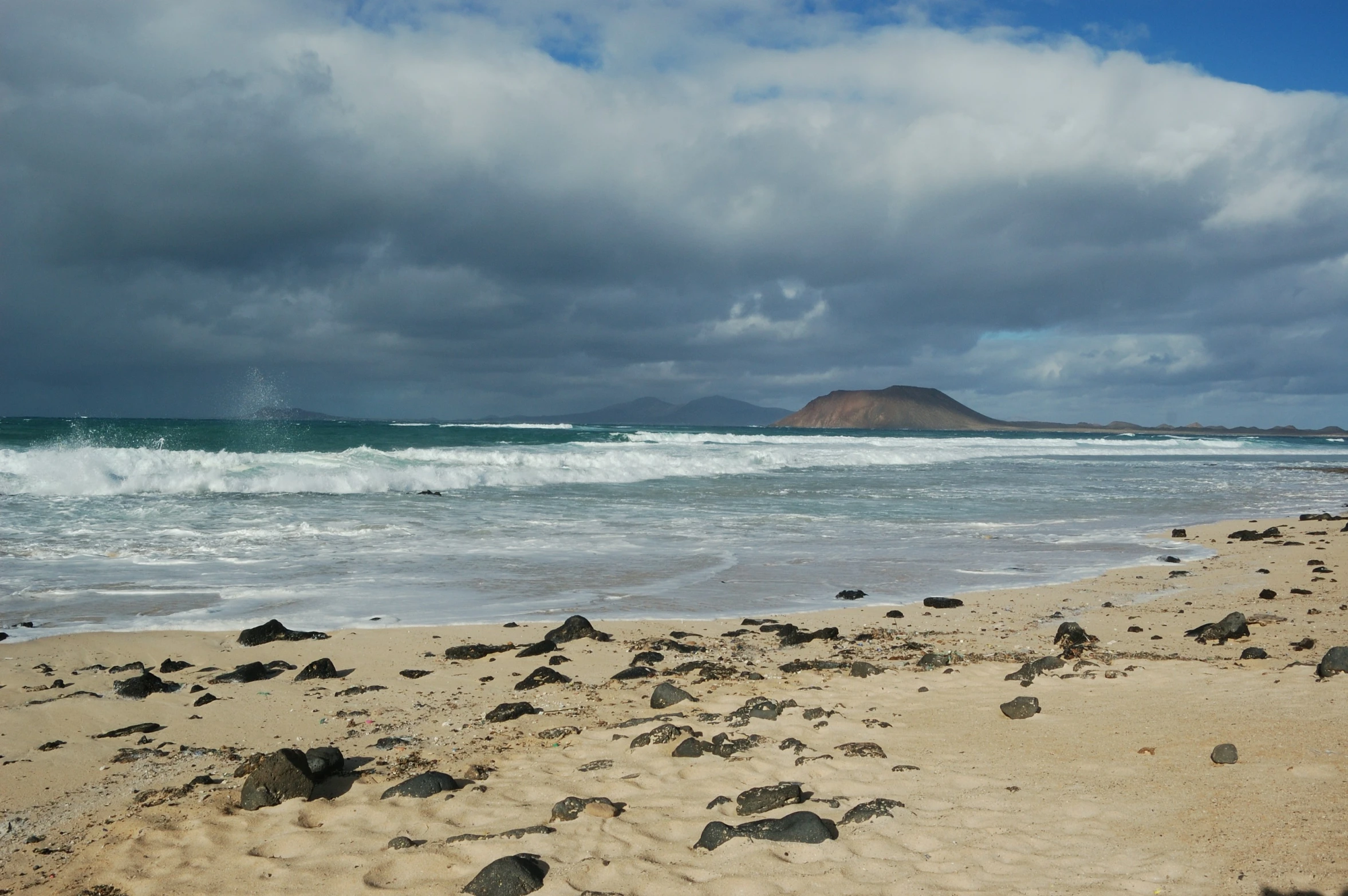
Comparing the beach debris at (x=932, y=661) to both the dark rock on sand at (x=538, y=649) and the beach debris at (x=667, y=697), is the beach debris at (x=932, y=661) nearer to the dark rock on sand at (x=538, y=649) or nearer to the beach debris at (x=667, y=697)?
the beach debris at (x=667, y=697)

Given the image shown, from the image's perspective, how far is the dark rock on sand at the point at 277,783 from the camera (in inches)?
161

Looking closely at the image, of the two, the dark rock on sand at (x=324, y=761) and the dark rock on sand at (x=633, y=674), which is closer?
the dark rock on sand at (x=324, y=761)

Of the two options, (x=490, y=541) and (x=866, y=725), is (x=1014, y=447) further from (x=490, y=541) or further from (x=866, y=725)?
(x=866, y=725)

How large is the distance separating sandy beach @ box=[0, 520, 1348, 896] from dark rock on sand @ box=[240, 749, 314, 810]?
8cm

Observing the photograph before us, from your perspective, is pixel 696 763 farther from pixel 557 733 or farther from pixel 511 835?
pixel 511 835

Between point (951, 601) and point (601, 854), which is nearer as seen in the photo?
point (601, 854)

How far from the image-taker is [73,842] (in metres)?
3.74

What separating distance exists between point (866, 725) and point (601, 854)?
220cm

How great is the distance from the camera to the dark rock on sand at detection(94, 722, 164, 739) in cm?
505

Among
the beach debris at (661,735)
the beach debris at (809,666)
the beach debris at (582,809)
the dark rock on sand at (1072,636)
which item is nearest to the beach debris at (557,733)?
the beach debris at (661,735)

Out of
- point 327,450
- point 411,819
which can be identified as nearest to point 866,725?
point 411,819

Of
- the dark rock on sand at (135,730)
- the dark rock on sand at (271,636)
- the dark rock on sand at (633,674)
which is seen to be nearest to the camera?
the dark rock on sand at (135,730)

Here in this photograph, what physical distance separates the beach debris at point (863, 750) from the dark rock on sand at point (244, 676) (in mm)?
4314

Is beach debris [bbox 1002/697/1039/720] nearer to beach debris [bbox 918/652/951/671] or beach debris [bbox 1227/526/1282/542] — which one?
beach debris [bbox 918/652/951/671]
